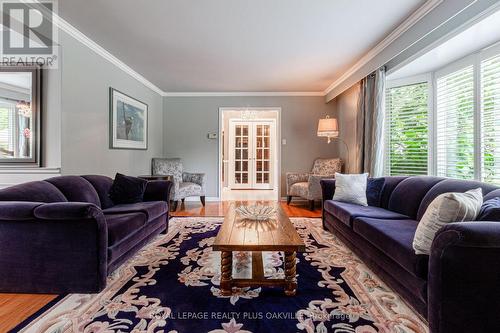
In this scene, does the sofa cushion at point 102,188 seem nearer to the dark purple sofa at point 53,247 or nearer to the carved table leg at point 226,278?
the dark purple sofa at point 53,247

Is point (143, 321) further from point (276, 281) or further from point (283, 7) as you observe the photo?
point (283, 7)

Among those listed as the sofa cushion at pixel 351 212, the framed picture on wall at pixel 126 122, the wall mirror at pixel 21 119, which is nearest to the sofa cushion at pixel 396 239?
the sofa cushion at pixel 351 212

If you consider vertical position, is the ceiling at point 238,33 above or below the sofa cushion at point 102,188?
above

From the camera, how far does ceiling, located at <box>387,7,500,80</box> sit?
2.30m

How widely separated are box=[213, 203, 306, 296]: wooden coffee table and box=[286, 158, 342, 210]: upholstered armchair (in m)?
2.73

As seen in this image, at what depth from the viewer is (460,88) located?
2982 millimetres

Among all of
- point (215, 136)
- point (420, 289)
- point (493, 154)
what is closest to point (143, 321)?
point (420, 289)

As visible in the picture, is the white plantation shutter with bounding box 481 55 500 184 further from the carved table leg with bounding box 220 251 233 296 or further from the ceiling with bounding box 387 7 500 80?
the carved table leg with bounding box 220 251 233 296

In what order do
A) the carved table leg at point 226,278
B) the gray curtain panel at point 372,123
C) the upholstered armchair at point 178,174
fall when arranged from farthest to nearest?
the upholstered armchair at point 178,174
the gray curtain panel at point 372,123
the carved table leg at point 226,278

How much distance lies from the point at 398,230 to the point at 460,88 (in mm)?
2141

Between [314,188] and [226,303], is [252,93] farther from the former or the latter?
[226,303]

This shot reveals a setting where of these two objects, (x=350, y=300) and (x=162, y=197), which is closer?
(x=350, y=300)

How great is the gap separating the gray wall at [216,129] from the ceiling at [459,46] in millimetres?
2542

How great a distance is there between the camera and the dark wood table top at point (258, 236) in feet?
5.73
